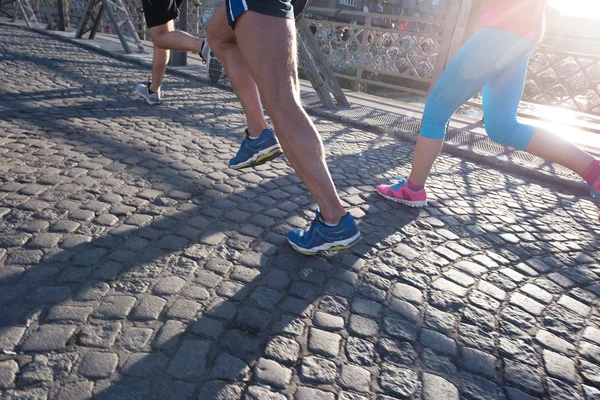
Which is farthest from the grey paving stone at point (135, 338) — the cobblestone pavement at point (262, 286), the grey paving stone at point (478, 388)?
the grey paving stone at point (478, 388)

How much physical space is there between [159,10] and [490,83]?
8.97 ft

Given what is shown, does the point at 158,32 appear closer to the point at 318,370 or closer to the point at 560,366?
the point at 318,370

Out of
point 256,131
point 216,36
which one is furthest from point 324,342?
point 216,36

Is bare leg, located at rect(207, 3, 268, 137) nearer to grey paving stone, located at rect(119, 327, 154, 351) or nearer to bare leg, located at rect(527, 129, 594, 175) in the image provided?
grey paving stone, located at rect(119, 327, 154, 351)

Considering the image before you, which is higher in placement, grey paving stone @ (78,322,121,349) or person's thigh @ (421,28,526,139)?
person's thigh @ (421,28,526,139)

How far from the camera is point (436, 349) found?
1593 mm

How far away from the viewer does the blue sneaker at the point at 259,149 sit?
7.63ft

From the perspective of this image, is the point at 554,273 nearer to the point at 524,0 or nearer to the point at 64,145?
the point at 524,0

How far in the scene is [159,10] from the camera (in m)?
3.72

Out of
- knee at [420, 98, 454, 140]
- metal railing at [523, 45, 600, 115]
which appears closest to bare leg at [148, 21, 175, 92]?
knee at [420, 98, 454, 140]

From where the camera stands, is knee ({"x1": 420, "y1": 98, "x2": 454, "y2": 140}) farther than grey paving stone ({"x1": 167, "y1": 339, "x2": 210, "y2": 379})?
Yes

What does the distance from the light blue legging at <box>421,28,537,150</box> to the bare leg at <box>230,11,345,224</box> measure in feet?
3.61

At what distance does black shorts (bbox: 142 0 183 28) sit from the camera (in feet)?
12.0

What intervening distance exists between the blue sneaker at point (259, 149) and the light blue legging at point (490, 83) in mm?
998
